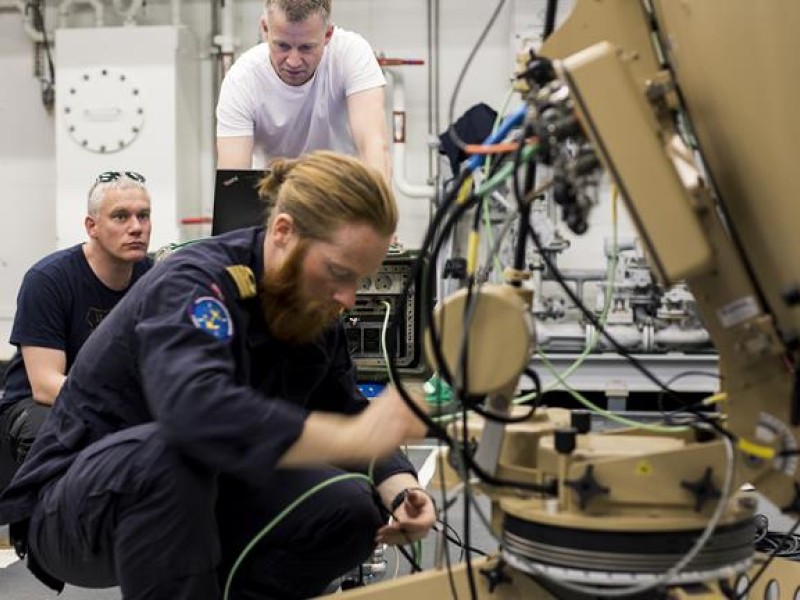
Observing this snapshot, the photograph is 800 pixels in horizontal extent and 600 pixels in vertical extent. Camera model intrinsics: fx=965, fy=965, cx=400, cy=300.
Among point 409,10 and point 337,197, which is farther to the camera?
point 409,10

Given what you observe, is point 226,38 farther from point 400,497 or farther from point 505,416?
point 505,416

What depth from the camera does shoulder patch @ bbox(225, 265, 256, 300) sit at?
4.54 ft

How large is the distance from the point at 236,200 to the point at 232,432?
3.63 feet

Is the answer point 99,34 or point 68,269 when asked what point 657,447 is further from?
point 99,34

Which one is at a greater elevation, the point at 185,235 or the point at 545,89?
the point at 545,89

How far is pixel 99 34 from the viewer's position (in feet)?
16.9

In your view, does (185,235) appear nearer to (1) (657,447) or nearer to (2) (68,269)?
(2) (68,269)

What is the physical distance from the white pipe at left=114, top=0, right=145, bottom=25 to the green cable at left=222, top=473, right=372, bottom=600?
4.37 metres

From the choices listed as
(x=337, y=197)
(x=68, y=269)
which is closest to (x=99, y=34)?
(x=68, y=269)

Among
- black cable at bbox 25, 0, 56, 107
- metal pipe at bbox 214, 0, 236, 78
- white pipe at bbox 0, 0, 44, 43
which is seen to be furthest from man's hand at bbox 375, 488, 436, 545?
white pipe at bbox 0, 0, 44, 43

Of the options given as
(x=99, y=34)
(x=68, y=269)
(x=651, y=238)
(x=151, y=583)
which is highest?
(x=99, y=34)

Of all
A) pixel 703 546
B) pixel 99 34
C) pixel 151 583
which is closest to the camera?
pixel 703 546

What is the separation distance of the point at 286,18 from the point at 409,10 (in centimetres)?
348

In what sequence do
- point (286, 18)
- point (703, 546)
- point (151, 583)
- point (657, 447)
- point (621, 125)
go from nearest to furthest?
point (621, 125), point (703, 546), point (657, 447), point (151, 583), point (286, 18)
